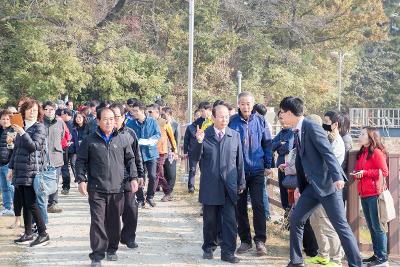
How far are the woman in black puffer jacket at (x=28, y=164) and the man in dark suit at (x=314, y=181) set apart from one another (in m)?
3.32

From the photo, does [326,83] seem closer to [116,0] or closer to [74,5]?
[116,0]

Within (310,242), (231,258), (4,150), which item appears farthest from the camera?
(4,150)

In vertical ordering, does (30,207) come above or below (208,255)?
above

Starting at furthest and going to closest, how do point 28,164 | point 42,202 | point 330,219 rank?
point 42,202, point 28,164, point 330,219

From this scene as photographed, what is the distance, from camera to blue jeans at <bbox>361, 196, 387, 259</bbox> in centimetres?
764

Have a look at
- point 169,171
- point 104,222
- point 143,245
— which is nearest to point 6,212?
point 143,245

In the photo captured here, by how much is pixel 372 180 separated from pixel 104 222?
311 centimetres

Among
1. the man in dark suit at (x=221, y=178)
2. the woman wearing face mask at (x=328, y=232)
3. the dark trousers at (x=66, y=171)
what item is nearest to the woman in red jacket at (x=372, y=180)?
the woman wearing face mask at (x=328, y=232)

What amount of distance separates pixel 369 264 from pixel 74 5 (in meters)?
20.9

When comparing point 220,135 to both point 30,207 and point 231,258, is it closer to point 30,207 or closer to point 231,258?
point 231,258

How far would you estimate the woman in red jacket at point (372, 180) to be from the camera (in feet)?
24.8

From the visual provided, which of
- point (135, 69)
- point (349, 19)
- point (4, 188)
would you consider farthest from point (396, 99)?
point (4, 188)

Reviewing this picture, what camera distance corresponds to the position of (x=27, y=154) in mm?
A: 8641

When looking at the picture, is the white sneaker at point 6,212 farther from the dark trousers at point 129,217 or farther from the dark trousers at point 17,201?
the dark trousers at point 129,217
